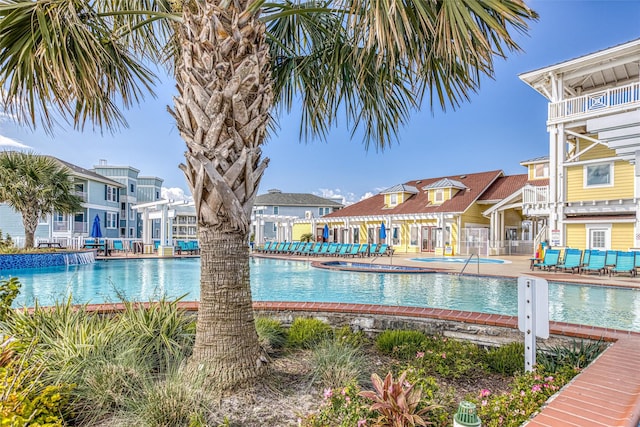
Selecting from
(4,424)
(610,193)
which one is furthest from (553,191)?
(4,424)

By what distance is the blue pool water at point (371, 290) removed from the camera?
9.16m

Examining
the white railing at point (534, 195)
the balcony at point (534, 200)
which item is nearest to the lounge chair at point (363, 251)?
the balcony at point (534, 200)

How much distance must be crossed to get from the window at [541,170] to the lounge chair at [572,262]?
1288 cm

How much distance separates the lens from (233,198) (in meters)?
3.39

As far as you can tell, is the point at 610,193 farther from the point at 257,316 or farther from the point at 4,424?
the point at 4,424

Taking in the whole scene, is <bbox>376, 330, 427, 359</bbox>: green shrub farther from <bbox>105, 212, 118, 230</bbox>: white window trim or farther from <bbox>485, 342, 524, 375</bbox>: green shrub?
<bbox>105, 212, 118, 230</bbox>: white window trim

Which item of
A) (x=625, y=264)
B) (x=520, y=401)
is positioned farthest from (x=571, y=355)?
(x=625, y=264)

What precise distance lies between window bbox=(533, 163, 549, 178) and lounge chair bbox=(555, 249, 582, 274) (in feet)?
42.2

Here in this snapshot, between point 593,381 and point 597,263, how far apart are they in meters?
16.0

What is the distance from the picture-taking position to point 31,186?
66.1ft

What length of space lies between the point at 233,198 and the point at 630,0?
19553 millimetres

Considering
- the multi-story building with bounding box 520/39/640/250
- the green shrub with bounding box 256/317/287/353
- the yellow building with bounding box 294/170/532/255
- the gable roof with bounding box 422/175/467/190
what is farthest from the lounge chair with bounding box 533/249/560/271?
the green shrub with bounding box 256/317/287/353

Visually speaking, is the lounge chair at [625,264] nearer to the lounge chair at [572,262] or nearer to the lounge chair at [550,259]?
the lounge chair at [572,262]

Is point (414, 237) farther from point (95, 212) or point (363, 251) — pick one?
point (95, 212)
